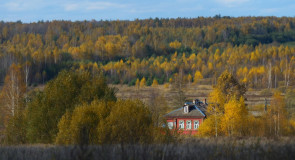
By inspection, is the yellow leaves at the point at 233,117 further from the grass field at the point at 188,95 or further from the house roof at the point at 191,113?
the grass field at the point at 188,95

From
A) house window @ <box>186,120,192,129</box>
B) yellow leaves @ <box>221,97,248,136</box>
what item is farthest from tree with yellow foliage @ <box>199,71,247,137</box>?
house window @ <box>186,120,192,129</box>

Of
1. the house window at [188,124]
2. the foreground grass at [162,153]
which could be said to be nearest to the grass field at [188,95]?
the house window at [188,124]

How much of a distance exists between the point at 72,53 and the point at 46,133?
6715 inches

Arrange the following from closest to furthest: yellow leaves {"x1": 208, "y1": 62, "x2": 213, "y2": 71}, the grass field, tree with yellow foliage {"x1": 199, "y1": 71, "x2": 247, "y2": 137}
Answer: tree with yellow foliage {"x1": 199, "y1": 71, "x2": 247, "y2": 137}
the grass field
yellow leaves {"x1": 208, "y1": 62, "x2": 213, "y2": 71}

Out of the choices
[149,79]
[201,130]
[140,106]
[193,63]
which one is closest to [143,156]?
[140,106]

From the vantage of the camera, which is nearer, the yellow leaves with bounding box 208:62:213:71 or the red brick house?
the red brick house

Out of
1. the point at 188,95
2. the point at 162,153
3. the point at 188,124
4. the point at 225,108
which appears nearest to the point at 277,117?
the point at 225,108

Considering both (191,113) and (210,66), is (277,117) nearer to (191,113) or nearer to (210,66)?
(191,113)

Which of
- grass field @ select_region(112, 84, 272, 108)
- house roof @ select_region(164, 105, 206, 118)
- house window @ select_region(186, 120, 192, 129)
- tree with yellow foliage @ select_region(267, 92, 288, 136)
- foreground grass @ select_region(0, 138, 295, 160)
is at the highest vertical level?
foreground grass @ select_region(0, 138, 295, 160)

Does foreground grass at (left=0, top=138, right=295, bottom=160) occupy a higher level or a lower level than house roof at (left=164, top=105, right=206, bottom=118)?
higher

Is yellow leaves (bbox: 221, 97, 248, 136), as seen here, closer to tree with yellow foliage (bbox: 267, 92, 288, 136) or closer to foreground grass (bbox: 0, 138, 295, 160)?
tree with yellow foliage (bbox: 267, 92, 288, 136)

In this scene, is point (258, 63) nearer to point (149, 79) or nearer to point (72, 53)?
point (149, 79)

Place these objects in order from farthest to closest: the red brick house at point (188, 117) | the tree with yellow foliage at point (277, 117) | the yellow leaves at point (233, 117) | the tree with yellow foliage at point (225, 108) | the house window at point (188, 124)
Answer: the house window at point (188, 124) < the red brick house at point (188, 117) < the tree with yellow foliage at point (277, 117) < the tree with yellow foliage at point (225, 108) < the yellow leaves at point (233, 117)

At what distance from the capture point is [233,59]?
181 m
